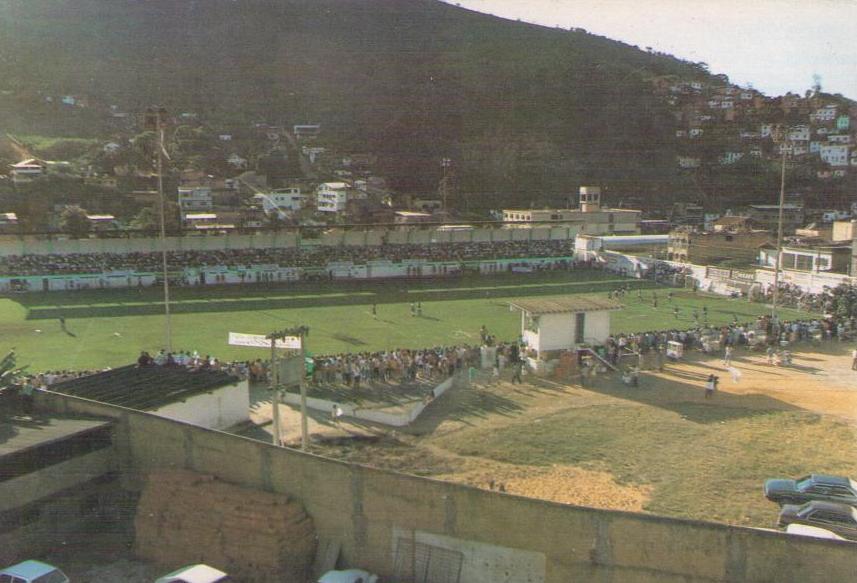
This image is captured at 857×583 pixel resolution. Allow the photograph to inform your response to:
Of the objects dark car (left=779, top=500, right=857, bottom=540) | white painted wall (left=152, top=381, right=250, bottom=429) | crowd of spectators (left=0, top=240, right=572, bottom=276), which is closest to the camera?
dark car (left=779, top=500, right=857, bottom=540)

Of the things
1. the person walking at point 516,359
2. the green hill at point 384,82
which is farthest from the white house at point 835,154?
the person walking at point 516,359

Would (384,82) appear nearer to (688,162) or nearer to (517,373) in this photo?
(688,162)

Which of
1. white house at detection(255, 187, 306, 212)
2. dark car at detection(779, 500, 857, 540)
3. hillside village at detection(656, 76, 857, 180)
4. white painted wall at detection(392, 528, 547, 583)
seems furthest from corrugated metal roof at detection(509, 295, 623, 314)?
hillside village at detection(656, 76, 857, 180)

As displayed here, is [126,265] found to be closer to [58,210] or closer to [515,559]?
[58,210]

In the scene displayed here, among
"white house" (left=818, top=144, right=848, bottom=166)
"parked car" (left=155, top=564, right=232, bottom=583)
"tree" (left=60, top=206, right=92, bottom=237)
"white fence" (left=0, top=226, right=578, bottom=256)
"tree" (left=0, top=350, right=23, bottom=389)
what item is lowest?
"parked car" (left=155, top=564, right=232, bottom=583)

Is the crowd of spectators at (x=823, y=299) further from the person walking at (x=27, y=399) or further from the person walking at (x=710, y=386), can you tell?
the person walking at (x=27, y=399)

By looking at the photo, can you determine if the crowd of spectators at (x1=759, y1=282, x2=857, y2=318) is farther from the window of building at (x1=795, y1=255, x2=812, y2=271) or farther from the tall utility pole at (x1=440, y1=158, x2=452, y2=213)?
the tall utility pole at (x1=440, y1=158, x2=452, y2=213)

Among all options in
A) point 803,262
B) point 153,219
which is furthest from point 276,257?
point 803,262
